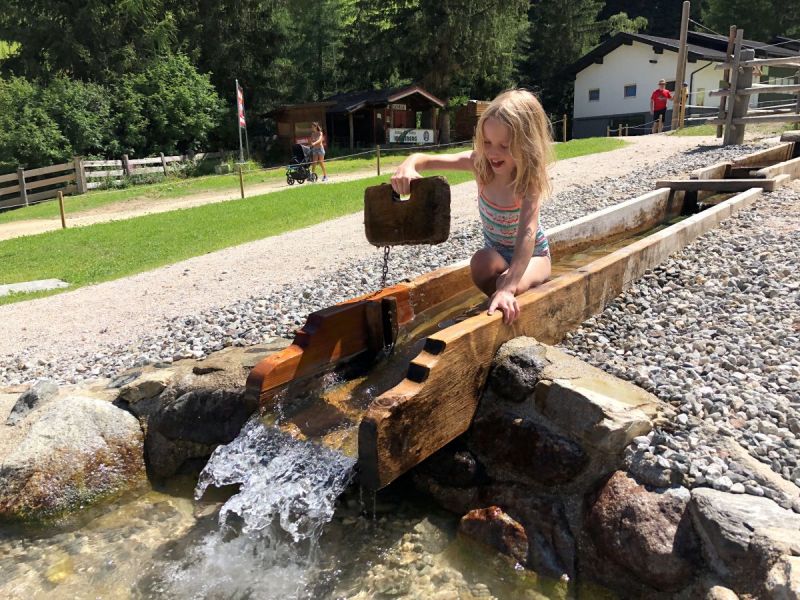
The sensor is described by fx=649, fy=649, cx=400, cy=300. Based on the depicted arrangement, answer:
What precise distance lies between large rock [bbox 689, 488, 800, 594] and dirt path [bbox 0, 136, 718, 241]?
10.8 metres

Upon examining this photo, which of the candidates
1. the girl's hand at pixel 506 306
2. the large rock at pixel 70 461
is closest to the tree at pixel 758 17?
the girl's hand at pixel 506 306

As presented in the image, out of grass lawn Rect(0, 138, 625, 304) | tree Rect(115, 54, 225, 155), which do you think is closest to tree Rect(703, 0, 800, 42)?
tree Rect(115, 54, 225, 155)

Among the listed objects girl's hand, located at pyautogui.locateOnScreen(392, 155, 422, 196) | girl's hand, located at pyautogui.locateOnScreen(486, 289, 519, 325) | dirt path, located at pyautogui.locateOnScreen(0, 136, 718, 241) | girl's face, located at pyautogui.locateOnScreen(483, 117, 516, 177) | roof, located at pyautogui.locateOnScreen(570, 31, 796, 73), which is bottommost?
dirt path, located at pyautogui.locateOnScreen(0, 136, 718, 241)

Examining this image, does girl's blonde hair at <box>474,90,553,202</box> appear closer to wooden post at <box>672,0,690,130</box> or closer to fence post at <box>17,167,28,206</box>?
wooden post at <box>672,0,690,130</box>

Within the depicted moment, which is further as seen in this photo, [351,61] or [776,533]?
[351,61]

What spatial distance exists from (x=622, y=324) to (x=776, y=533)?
204cm

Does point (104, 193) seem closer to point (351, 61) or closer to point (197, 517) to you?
point (351, 61)

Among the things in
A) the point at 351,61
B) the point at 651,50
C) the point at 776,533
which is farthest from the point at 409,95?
the point at 776,533

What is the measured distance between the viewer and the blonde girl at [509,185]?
3.53 metres

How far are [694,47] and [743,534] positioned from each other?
4003cm

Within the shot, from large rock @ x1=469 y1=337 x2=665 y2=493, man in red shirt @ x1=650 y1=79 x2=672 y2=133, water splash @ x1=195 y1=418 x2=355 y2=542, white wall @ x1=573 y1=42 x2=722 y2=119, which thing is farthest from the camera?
white wall @ x1=573 y1=42 x2=722 y2=119

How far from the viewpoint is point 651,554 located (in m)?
2.68

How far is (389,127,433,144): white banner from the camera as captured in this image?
3297 cm

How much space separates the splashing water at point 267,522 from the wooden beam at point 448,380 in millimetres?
447
